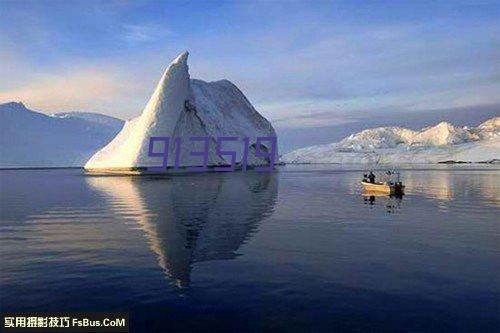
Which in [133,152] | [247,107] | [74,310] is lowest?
[74,310]

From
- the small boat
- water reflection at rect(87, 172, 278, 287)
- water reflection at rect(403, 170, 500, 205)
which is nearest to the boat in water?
the small boat

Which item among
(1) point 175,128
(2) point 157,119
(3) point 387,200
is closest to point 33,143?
(1) point 175,128

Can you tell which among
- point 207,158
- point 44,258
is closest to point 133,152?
point 207,158

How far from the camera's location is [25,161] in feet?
582

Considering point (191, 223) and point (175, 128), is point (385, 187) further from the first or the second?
point (175, 128)

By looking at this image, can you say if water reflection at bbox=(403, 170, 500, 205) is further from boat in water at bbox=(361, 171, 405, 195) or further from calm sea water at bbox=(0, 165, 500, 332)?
calm sea water at bbox=(0, 165, 500, 332)

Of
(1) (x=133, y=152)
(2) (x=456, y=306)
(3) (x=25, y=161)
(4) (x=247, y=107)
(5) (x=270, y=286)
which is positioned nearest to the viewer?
(2) (x=456, y=306)

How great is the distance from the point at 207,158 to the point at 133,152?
58.1ft

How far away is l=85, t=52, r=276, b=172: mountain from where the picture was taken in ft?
253

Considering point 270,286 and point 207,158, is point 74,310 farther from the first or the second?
point 207,158

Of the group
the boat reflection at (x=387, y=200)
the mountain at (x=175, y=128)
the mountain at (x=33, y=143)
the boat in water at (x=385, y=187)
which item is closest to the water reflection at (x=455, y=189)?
the boat in water at (x=385, y=187)

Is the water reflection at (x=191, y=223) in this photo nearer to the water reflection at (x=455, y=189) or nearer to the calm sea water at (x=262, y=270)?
the calm sea water at (x=262, y=270)

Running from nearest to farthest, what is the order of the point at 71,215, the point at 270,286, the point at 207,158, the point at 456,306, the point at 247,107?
the point at 456,306 → the point at 270,286 → the point at 71,215 → the point at 207,158 → the point at 247,107

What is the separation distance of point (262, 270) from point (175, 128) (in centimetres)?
7039
